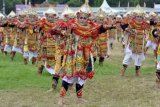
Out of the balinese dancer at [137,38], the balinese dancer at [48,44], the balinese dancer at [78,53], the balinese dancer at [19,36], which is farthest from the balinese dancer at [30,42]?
the balinese dancer at [78,53]

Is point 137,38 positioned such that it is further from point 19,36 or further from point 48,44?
point 19,36

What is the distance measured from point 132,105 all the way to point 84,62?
1.29 m

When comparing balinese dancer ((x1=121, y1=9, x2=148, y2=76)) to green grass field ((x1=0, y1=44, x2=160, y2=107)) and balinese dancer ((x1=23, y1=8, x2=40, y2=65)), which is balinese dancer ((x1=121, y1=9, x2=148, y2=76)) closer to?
green grass field ((x1=0, y1=44, x2=160, y2=107))

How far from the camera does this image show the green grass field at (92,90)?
10430 mm

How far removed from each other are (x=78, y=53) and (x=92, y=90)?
86.7 inches

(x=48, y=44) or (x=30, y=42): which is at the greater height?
(x=48, y=44)

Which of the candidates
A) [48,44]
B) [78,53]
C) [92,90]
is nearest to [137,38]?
[48,44]

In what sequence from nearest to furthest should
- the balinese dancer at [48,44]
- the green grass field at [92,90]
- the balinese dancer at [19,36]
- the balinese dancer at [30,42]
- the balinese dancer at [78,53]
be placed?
the balinese dancer at [78,53]
the green grass field at [92,90]
the balinese dancer at [48,44]
the balinese dancer at [30,42]
the balinese dancer at [19,36]

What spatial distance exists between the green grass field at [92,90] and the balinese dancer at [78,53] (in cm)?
57

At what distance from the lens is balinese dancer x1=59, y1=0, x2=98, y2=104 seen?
10094mm

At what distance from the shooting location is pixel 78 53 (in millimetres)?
10164

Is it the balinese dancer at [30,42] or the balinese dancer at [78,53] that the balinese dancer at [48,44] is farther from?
the balinese dancer at [30,42]

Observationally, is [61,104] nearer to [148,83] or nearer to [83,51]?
[83,51]

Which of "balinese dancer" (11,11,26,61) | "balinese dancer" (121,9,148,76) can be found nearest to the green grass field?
"balinese dancer" (121,9,148,76)
